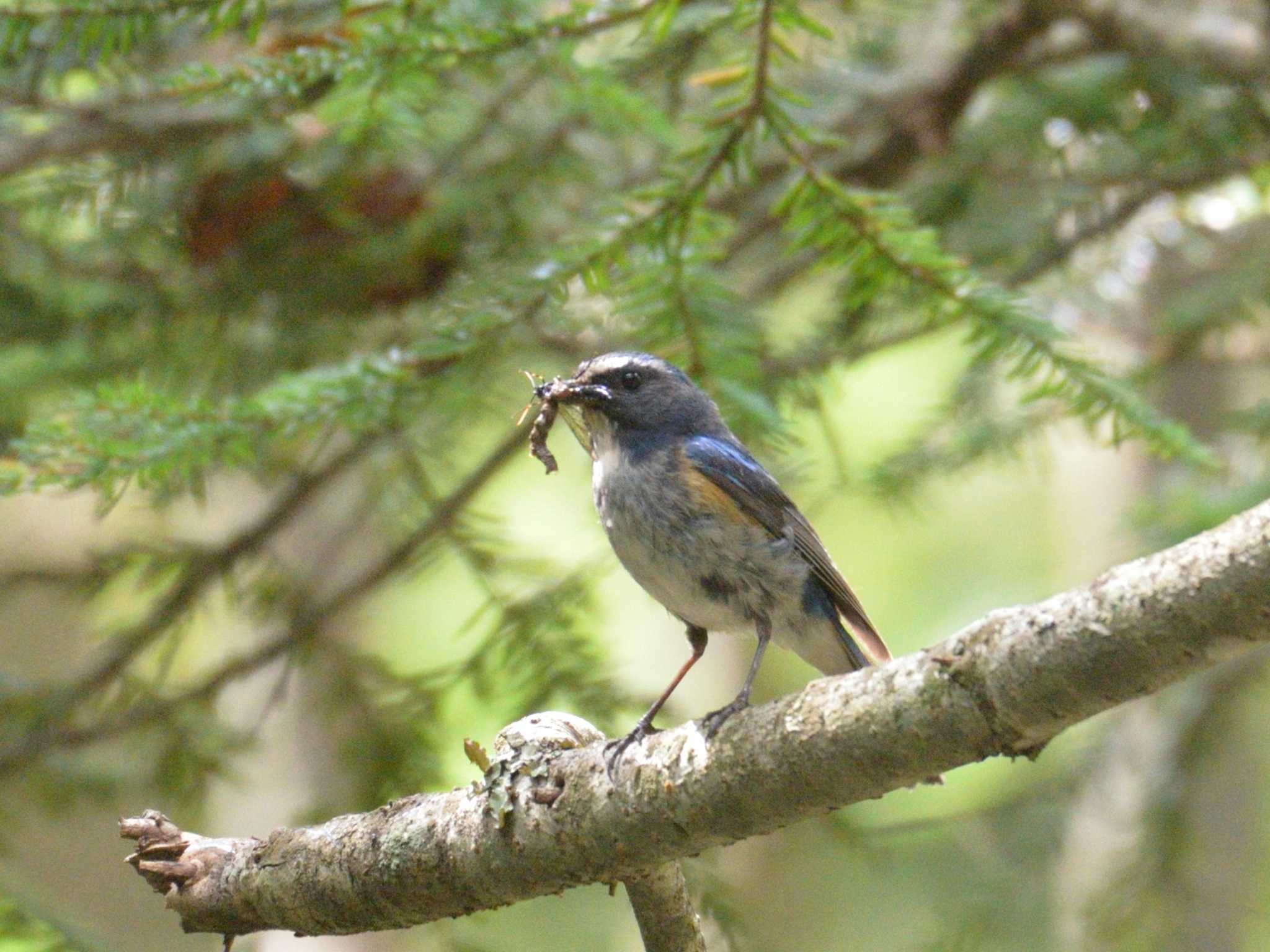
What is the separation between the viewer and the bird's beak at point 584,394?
323 cm

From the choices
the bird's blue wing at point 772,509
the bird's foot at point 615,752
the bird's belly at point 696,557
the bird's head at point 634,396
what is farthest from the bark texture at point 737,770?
the bird's head at point 634,396

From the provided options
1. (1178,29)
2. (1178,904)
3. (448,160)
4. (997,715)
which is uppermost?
(448,160)

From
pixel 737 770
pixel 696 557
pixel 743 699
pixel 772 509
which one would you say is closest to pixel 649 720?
pixel 743 699

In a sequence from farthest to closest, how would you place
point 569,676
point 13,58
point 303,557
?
point 303,557, point 569,676, point 13,58

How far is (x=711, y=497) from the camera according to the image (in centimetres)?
321

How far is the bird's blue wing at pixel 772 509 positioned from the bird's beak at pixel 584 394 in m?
0.26

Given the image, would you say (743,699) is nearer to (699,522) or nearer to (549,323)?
(699,522)

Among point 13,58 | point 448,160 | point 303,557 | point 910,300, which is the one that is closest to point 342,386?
point 13,58

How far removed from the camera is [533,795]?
223cm

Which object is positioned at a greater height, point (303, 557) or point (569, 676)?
point (303, 557)

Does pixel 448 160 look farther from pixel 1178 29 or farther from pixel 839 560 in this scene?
pixel 839 560

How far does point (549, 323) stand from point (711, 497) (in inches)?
23.7

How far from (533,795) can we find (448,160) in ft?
8.95

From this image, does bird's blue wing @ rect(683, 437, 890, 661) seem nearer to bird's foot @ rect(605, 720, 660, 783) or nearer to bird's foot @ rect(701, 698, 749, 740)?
bird's foot @ rect(701, 698, 749, 740)
